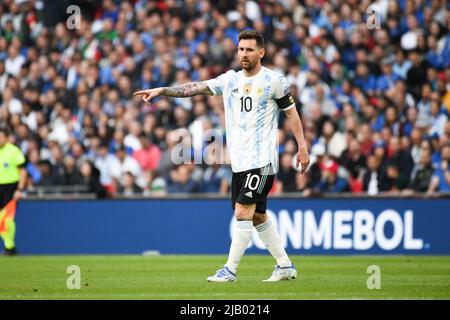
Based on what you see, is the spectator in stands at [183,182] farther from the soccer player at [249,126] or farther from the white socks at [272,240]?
the soccer player at [249,126]

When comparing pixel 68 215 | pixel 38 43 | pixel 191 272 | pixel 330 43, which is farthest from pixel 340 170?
pixel 38 43

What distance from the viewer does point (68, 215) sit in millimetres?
20297

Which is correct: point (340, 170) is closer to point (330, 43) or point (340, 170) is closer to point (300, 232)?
point (300, 232)

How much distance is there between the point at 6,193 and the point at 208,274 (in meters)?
7.40

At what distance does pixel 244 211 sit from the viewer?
11.7 metres

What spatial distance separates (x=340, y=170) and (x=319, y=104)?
1809 mm

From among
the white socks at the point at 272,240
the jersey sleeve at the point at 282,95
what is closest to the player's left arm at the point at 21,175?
the white socks at the point at 272,240

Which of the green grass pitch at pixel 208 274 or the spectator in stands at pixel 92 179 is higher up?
the spectator in stands at pixel 92 179

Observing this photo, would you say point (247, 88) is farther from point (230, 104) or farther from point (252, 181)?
point (252, 181)

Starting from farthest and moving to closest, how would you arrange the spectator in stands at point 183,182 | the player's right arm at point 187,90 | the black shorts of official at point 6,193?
the spectator in stands at point 183,182, the black shorts of official at point 6,193, the player's right arm at point 187,90

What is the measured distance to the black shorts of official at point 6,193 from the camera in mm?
19763

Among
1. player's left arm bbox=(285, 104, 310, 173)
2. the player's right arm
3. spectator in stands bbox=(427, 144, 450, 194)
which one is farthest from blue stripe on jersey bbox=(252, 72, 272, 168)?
spectator in stands bbox=(427, 144, 450, 194)
